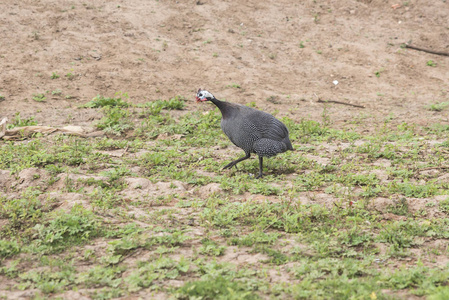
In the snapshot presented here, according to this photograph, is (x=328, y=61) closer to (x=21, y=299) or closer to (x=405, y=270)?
(x=405, y=270)

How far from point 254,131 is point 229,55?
539 centimetres

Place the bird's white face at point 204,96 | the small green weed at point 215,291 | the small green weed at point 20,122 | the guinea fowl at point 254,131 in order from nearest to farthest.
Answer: the small green weed at point 215,291 < the guinea fowl at point 254,131 < the bird's white face at point 204,96 < the small green weed at point 20,122

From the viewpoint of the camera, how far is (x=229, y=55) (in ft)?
36.2

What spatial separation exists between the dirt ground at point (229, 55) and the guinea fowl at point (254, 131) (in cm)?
291

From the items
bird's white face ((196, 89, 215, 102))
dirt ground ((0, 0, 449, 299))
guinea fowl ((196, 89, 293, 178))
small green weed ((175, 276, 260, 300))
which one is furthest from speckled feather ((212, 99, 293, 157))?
dirt ground ((0, 0, 449, 299))

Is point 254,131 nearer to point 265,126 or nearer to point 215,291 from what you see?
point 265,126

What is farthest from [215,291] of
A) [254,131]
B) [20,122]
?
[20,122]

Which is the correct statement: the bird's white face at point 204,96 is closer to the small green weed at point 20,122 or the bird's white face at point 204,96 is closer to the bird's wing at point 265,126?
the bird's wing at point 265,126

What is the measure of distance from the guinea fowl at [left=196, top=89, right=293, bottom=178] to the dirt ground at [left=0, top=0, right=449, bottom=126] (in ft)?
9.54

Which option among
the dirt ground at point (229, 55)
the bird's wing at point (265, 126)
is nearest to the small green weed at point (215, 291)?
the bird's wing at point (265, 126)

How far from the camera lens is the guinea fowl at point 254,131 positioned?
5.98 m

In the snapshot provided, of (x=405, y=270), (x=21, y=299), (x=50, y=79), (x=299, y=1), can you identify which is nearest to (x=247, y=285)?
(x=405, y=270)

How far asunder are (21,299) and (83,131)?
14.7 feet

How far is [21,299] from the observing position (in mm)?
3373
